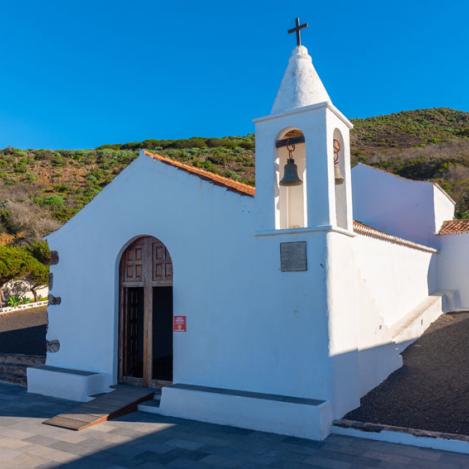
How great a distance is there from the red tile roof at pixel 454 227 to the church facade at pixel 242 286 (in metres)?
7.02

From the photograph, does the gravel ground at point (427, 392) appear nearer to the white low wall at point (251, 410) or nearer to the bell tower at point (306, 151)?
the white low wall at point (251, 410)

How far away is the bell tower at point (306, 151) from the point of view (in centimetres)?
645

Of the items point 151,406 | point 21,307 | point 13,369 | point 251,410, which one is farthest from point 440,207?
point 21,307

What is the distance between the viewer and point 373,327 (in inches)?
295

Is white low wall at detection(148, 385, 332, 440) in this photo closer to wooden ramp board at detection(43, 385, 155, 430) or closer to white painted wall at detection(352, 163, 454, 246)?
wooden ramp board at detection(43, 385, 155, 430)

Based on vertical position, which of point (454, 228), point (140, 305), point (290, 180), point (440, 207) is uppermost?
point (440, 207)

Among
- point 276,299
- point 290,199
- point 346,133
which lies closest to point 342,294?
point 276,299

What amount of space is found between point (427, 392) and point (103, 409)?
17.6 feet

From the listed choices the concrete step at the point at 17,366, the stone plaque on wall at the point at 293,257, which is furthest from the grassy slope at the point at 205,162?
the stone plaque on wall at the point at 293,257

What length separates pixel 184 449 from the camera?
557 centimetres

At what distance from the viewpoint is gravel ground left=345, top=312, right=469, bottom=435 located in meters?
6.18

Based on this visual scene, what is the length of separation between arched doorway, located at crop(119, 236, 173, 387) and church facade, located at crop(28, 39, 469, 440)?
0.03 m

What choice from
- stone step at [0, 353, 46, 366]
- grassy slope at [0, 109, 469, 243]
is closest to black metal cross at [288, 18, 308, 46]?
stone step at [0, 353, 46, 366]

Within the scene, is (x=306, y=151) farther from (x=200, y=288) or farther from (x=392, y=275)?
(x=392, y=275)
